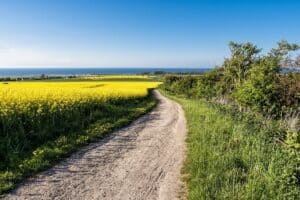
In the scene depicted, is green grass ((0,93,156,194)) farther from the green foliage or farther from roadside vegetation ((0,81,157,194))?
the green foliage

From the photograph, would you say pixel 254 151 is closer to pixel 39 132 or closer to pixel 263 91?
pixel 39 132

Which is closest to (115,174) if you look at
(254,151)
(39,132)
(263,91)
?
(254,151)

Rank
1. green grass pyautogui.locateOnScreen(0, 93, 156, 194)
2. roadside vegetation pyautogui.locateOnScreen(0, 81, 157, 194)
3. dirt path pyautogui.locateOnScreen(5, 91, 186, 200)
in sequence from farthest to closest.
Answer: roadside vegetation pyautogui.locateOnScreen(0, 81, 157, 194) < green grass pyautogui.locateOnScreen(0, 93, 156, 194) < dirt path pyautogui.locateOnScreen(5, 91, 186, 200)

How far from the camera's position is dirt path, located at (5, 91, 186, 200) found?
599 cm

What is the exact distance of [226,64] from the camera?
39.8 m

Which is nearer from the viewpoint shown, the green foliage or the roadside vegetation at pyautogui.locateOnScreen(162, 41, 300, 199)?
the roadside vegetation at pyautogui.locateOnScreen(162, 41, 300, 199)

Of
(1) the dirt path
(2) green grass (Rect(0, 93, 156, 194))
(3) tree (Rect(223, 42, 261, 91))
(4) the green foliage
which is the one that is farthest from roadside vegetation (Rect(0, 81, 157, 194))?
(3) tree (Rect(223, 42, 261, 91))

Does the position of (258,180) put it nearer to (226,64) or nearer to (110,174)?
(110,174)

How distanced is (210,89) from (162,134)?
2899 centimetres

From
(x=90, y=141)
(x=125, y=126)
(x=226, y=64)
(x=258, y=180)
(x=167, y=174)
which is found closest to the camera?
(x=258, y=180)

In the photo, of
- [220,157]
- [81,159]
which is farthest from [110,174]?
[220,157]

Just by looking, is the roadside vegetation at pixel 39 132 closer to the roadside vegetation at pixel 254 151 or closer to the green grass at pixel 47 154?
the green grass at pixel 47 154

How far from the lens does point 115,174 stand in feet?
23.7

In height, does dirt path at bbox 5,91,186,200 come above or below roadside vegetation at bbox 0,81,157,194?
below
